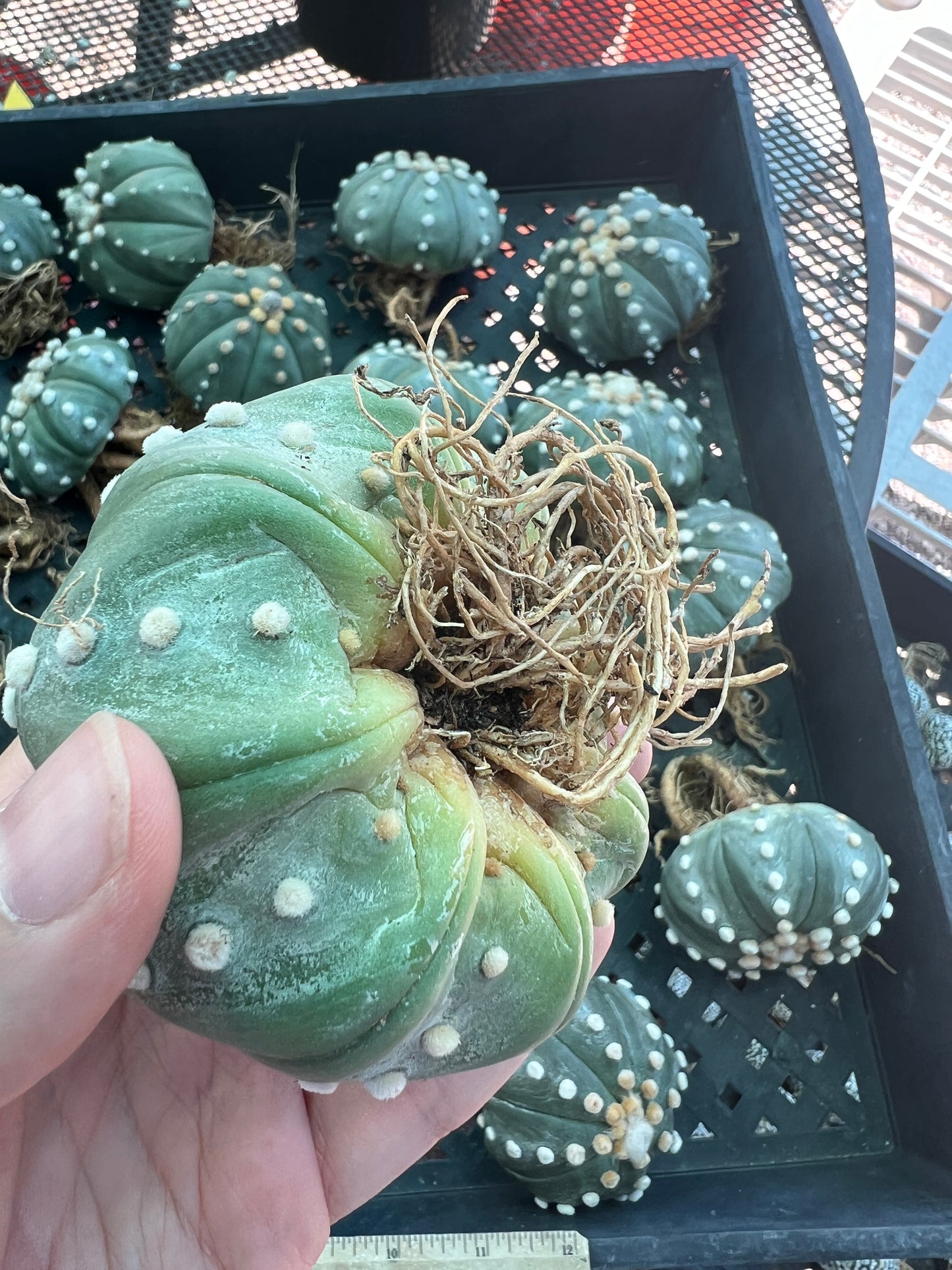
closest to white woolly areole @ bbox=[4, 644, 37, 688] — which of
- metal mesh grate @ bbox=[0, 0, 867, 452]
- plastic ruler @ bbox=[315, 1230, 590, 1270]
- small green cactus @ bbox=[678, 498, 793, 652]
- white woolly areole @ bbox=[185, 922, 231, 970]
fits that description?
white woolly areole @ bbox=[185, 922, 231, 970]

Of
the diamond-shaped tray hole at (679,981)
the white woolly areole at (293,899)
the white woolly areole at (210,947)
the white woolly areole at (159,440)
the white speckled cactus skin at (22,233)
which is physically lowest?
the diamond-shaped tray hole at (679,981)

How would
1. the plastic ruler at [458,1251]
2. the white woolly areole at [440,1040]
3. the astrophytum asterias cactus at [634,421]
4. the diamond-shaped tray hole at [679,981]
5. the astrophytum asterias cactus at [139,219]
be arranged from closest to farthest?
the white woolly areole at [440,1040]
the plastic ruler at [458,1251]
the diamond-shaped tray hole at [679,981]
the astrophytum asterias cactus at [634,421]
the astrophytum asterias cactus at [139,219]

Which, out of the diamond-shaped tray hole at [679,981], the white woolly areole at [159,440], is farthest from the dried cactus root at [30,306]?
the diamond-shaped tray hole at [679,981]

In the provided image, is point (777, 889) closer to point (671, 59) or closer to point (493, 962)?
point (493, 962)

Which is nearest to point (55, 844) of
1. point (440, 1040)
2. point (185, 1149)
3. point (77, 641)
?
point (77, 641)

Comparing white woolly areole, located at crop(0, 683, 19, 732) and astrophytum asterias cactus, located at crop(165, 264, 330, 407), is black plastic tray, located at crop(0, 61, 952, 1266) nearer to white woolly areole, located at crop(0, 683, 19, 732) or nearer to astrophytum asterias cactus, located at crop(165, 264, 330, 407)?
astrophytum asterias cactus, located at crop(165, 264, 330, 407)

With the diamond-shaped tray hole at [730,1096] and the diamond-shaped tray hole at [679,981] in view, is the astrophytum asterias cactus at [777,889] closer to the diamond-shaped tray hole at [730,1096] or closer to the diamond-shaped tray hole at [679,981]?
the diamond-shaped tray hole at [679,981]

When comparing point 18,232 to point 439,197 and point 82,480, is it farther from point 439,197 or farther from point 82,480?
point 439,197
